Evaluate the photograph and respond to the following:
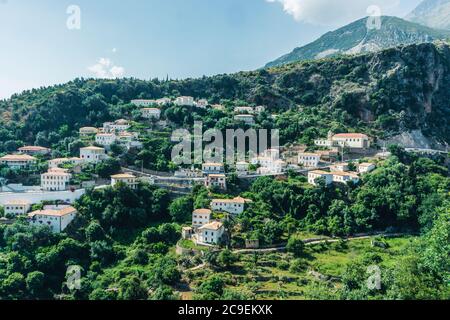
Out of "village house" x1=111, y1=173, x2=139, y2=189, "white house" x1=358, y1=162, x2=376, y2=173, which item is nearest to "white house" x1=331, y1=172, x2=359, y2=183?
"white house" x1=358, y1=162, x2=376, y2=173

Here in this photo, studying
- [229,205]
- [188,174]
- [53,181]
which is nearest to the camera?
[229,205]

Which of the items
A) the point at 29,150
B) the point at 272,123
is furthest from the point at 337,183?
the point at 29,150

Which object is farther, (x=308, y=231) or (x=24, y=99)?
(x=24, y=99)

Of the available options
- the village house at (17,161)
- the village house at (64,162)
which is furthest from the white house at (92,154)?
the village house at (17,161)

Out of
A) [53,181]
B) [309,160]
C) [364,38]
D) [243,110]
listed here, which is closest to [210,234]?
[53,181]

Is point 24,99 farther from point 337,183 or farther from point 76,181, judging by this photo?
point 337,183

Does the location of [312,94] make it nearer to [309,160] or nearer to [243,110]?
[243,110]
